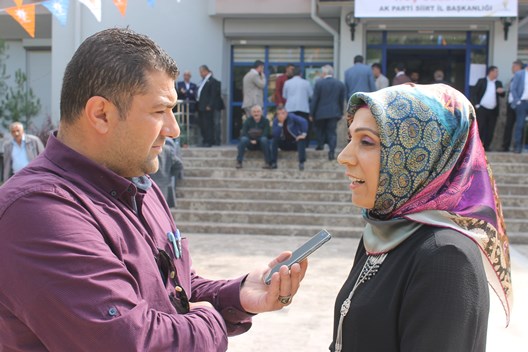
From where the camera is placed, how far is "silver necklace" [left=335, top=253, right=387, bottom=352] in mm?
1941

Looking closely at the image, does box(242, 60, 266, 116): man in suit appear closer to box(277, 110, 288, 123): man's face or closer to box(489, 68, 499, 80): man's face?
box(277, 110, 288, 123): man's face

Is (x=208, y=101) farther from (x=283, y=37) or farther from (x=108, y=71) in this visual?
(x=108, y=71)

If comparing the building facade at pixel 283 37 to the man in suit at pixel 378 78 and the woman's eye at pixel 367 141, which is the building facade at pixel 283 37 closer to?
the man in suit at pixel 378 78

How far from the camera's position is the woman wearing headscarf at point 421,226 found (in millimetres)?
1652

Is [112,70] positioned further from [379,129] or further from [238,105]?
[238,105]

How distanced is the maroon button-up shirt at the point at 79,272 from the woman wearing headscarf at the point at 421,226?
507mm

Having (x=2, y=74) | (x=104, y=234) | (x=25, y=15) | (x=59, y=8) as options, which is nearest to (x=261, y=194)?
(x=59, y=8)

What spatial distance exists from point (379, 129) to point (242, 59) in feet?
47.3

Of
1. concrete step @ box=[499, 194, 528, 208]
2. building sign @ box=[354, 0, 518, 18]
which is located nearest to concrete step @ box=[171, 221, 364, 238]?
concrete step @ box=[499, 194, 528, 208]

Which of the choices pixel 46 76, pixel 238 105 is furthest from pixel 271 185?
pixel 46 76

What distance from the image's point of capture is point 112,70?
1.59 meters

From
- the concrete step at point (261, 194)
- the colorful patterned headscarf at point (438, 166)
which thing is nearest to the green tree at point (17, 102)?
the concrete step at point (261, 194)

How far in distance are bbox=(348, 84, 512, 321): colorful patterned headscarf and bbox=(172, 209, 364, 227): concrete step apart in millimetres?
8190

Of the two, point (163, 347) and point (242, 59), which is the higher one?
point (242, 59)
